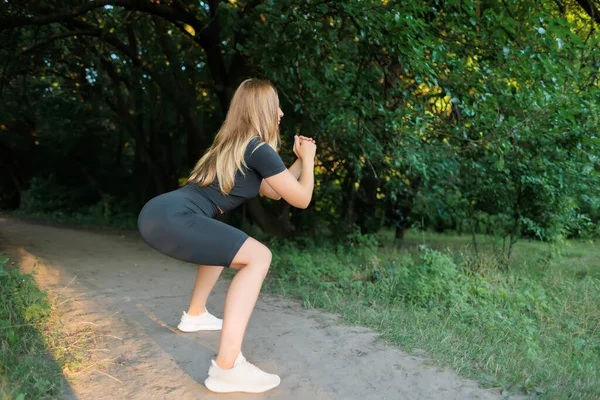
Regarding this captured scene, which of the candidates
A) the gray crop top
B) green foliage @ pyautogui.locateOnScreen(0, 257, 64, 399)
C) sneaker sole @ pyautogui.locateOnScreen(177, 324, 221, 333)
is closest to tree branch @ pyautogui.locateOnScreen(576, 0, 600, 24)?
the gray crop top

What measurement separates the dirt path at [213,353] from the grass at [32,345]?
130 mm

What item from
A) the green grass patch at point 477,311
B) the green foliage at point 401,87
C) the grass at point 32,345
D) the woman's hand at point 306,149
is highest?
the green foliage at point 401,87

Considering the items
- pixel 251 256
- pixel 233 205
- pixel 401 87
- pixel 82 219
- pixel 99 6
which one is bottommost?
pixel 82 219

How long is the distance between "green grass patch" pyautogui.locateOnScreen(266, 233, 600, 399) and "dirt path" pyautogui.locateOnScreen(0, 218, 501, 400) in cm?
32

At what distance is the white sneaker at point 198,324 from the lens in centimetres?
412

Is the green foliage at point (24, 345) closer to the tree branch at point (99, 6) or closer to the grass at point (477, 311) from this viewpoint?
the grass at point (477, 311)

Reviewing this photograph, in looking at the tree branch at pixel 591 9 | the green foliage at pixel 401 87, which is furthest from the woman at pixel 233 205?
the tree branch at pixel 591 9

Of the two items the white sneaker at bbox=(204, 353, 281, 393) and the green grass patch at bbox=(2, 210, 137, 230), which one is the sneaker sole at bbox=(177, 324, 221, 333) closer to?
the white sneaker at bbox=(204, 353, 281, 393)

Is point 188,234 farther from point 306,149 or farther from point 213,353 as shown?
point 213,353

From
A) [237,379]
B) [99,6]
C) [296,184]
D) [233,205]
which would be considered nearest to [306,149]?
[296,184]

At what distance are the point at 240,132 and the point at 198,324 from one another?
5.62 ft

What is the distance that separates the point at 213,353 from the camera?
371cm

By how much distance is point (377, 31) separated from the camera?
6004 millimetres

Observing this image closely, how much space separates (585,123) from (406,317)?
3.84 m
